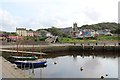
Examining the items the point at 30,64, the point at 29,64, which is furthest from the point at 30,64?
the point at 29,64

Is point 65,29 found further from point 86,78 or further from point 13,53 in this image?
point 86,78

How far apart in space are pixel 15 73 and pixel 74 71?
10280 millimetres

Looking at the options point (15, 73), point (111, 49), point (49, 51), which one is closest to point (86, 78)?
point (15, 73)

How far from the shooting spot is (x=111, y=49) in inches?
2126

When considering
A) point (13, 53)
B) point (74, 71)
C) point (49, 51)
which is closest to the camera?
point (74, 71)

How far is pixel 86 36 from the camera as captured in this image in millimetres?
88875

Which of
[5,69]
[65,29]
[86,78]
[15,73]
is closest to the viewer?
[15,73]

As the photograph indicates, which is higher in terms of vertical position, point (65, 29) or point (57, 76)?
point (65, 29)

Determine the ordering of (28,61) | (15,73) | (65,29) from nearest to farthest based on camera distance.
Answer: (15,73) → (28,61) → (65,29)

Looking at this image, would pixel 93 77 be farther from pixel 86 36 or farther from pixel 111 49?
pixel 86 36

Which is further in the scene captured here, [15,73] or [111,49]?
[111,49]

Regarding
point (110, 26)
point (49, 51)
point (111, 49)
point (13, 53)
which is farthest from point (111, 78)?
point (110, 26)

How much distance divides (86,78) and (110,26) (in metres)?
147

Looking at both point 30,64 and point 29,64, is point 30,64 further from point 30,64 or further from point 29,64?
point 29,64
